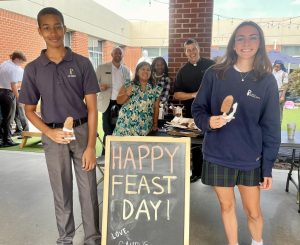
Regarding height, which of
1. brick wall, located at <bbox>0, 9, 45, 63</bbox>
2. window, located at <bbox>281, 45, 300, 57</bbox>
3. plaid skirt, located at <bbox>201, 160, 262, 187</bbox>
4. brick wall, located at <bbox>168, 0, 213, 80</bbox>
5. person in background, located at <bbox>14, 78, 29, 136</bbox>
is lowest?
person in background, located at <bbox>14, 78, 29, 136</bbox>

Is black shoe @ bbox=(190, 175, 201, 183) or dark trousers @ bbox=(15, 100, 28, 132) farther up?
dark trousers @ bbox=(15, 100, 28, 132)

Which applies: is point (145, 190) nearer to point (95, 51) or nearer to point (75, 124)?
point (75, 124)

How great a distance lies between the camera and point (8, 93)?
5.79 m

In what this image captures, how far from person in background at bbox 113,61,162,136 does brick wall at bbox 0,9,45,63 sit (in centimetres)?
613

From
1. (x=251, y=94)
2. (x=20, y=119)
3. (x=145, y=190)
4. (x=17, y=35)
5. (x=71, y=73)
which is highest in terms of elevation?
(x=17, y=35)

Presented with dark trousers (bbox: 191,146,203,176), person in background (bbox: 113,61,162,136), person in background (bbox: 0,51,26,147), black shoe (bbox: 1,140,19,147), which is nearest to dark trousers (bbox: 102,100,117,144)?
dark trousers (bbox: 191,146,203,176)

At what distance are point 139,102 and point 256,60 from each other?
1.40 m

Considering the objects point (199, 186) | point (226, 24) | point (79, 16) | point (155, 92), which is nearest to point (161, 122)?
point (155, 92)

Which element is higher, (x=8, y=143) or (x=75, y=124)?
(x=75, y=124)

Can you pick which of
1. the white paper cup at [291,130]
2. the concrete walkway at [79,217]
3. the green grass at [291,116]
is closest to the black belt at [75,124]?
the concrete walkway at [79,217]

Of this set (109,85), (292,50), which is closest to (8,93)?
(109,85)

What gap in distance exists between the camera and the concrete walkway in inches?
100

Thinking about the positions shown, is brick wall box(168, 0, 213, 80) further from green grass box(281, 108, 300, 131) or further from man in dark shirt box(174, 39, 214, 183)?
green grass box(281, 108, 300, 131)

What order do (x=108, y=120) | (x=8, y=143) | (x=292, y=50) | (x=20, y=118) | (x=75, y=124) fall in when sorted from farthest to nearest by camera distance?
1. (x=292, y=50)
2. (x=20, y=118)
3. (x=8, y=143)
4. (x=108, y=120)
5. (x=75, y=124)
